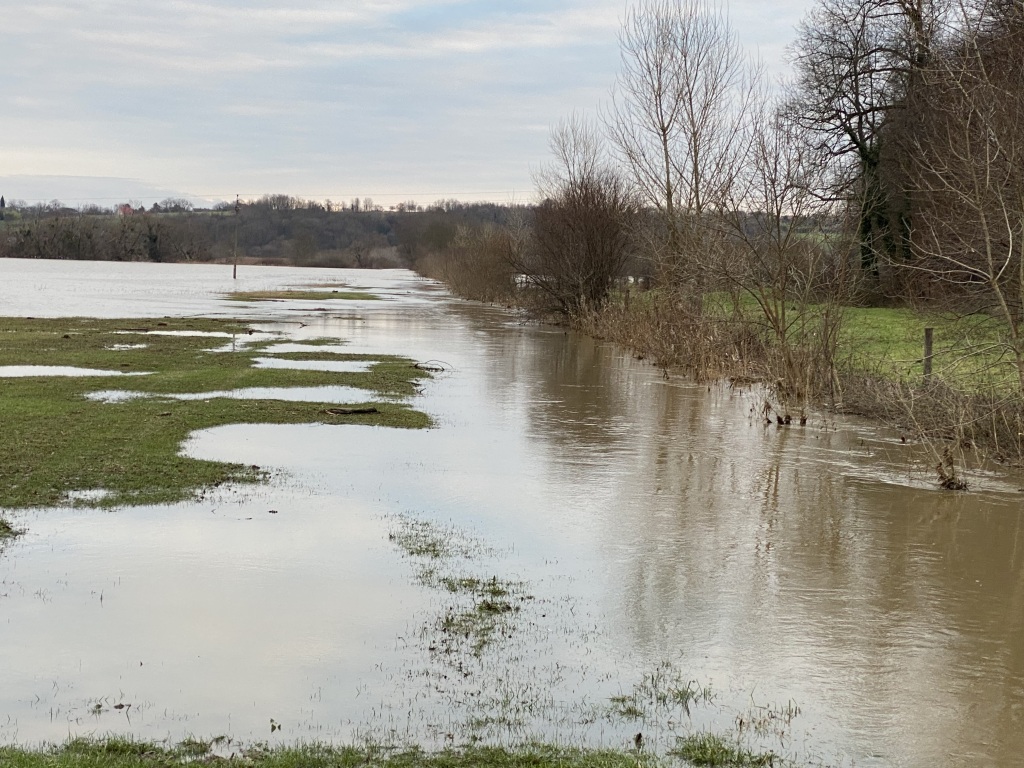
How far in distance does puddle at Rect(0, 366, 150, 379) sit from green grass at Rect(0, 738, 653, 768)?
53.5 feet

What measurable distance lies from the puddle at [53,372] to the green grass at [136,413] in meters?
0.53

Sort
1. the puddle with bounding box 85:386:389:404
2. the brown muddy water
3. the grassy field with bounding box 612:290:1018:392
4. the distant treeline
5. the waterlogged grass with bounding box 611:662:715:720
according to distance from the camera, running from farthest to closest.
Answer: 1. the distant treeline
2. the puddle with bounding box 85:386:389:404
3. the grassy field with bounding box 612:290:1018:392
4. the waterlogged grass with bounding box 611:662:715:720
5. the brown muddy water

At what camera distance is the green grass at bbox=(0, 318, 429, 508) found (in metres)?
11.4

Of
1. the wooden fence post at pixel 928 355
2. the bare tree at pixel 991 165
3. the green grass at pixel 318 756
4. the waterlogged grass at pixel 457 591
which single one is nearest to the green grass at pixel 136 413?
the waterlogged grass at pixel 457 591

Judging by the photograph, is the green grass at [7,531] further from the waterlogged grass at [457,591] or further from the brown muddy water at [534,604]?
the waterlogged grass at [457,591]

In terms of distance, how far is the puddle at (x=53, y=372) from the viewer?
20375mm

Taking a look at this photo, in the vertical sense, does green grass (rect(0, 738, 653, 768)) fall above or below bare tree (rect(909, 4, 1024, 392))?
below

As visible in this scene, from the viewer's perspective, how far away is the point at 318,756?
5434 millimetres

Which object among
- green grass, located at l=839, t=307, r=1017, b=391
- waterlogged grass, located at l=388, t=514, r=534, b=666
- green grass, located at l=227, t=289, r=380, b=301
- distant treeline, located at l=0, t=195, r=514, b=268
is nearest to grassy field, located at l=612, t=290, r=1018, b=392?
green grass, located at l=839, t=307, r=1017, b=391

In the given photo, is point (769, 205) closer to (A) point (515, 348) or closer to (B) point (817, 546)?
(B) point (817, 546)

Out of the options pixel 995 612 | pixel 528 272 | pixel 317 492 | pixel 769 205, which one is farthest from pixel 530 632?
pixel 528 272

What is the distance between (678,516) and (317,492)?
12.7 feet

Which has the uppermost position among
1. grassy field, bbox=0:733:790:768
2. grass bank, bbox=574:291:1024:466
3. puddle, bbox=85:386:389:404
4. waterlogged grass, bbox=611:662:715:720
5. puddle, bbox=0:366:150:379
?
grass bank, bbox=574:291:1024:466

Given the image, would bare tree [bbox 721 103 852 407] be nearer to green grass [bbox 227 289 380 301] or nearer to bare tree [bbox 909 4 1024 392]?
bare tree [bbox 909 4 1024 392]
